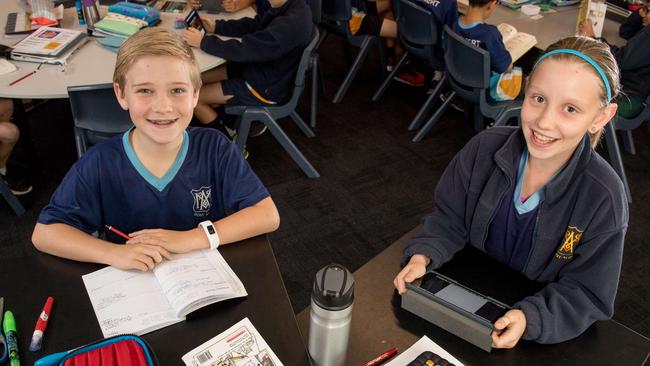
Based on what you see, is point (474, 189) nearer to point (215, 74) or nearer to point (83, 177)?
point (83, 177)

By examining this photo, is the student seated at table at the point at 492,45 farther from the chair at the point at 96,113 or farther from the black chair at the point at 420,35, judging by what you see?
the chair at the point at 96,113

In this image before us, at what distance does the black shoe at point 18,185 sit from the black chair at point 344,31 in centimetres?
189

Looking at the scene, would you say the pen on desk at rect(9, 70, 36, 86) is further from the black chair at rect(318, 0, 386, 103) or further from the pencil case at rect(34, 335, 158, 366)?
the black chair at rect(318, 0, 386, 103)

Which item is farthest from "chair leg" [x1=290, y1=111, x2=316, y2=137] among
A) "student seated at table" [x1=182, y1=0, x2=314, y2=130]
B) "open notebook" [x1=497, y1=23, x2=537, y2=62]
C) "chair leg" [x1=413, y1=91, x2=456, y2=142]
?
"open notebook" [x1=497, y1=23, x2=537, y2=62]

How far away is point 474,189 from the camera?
1.34 metres

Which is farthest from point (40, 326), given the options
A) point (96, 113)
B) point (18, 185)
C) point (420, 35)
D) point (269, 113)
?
point (420, 35)

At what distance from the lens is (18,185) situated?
2699 mm

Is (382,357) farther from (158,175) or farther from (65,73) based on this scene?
(65,73)

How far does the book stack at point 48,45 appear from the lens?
7.48 ft

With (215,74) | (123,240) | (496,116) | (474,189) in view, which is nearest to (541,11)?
(496,116)

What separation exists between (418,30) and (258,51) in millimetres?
1037

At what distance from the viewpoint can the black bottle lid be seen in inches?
33.4

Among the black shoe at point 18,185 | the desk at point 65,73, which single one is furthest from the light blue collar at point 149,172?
the black shoe at point 18,185

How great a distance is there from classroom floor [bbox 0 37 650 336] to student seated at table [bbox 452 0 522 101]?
530mm
